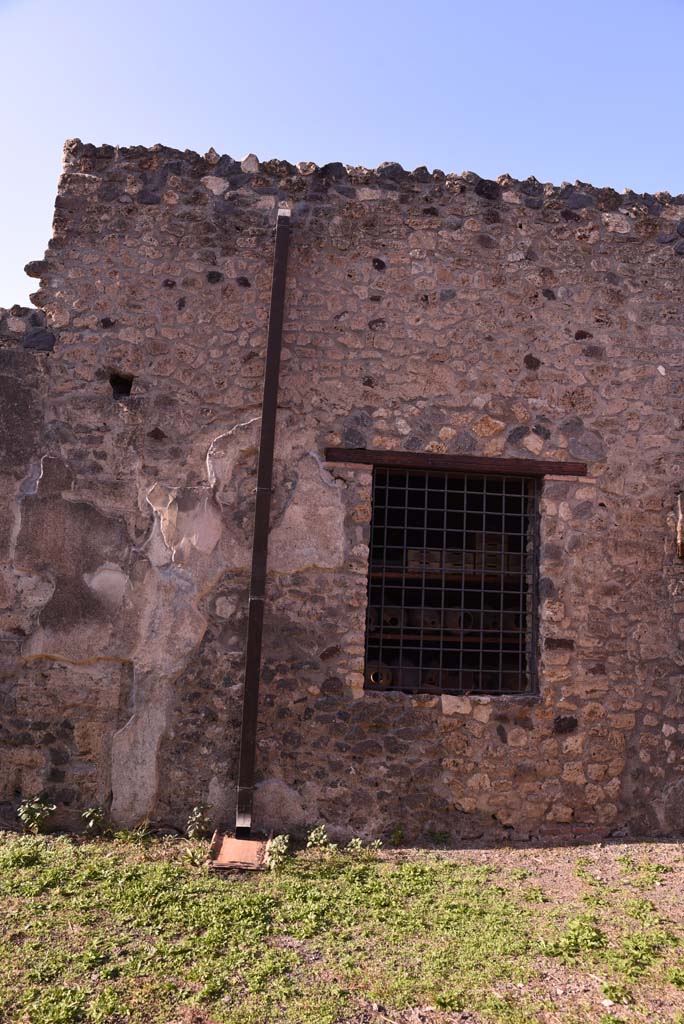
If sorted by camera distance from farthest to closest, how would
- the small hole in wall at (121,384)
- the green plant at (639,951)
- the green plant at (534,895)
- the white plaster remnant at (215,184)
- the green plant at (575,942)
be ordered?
1. the white plaster remnant at (215,184)
2. the small hole in wall at (121,384)
3. the green plant at (534,895)
4. the green plant at (575,942)
5. the green plant at (639,951)

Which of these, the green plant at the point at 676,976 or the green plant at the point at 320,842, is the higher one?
the green plant at the point at 320,842

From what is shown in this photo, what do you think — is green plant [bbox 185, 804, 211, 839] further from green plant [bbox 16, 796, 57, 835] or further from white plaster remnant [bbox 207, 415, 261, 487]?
white plaster remnant [bbox 207, 415, 261, 487]

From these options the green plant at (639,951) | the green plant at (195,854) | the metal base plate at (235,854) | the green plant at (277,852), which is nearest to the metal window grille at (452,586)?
the green plant at (277,852)

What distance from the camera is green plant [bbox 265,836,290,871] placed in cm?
468

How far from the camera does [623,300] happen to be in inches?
237

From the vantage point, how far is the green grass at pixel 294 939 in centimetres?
322

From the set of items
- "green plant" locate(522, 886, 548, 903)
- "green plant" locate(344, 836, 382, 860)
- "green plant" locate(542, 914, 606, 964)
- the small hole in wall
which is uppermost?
the small hole in wall

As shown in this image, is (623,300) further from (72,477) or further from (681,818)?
(72,477)

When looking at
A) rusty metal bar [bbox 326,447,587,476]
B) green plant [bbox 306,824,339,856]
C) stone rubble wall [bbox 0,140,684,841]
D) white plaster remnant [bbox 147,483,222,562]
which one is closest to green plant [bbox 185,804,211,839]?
stone rubble wall [bbox 0,140,684,841]

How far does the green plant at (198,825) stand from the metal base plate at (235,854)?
101 mm

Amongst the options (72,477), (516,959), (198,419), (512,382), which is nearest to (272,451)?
(198,419)

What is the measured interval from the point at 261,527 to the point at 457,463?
143 cm

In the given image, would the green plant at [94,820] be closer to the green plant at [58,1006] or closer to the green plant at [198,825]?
the green plant at [198,825]

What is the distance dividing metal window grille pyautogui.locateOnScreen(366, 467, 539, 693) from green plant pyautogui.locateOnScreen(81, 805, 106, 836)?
1.94 metres
